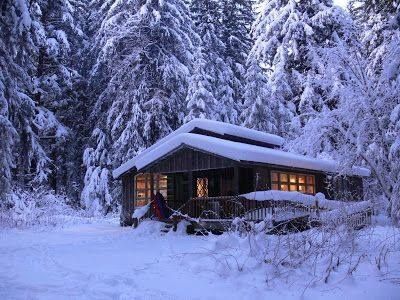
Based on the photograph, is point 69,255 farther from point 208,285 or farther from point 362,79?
point 362,79

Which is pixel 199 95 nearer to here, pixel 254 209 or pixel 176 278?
pixel 254 209

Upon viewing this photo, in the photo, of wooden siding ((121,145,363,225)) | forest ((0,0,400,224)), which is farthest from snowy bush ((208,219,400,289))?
forest ((0,0,400,224))

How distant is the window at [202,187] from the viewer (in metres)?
25.3

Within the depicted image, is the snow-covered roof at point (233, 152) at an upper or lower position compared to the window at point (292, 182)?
upper

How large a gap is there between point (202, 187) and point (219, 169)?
1.73 m

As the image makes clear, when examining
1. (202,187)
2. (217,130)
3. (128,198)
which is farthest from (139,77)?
(217,130)

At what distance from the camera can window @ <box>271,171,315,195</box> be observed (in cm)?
2217

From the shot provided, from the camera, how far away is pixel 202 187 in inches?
1003

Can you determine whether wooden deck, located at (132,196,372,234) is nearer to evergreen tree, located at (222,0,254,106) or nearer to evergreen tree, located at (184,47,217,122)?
evergreen tree, located at (184,47,217,122)

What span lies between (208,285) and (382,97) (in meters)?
11.9

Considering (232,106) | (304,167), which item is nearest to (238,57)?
(232,106)

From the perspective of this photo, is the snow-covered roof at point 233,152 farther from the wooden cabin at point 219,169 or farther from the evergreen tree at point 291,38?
the evergreen tree at point 291,38

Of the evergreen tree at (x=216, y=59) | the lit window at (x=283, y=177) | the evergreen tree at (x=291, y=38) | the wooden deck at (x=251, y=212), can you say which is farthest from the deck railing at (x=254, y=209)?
the evergreen tree at (x=216, y=59)

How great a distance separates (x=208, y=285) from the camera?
8023mm
